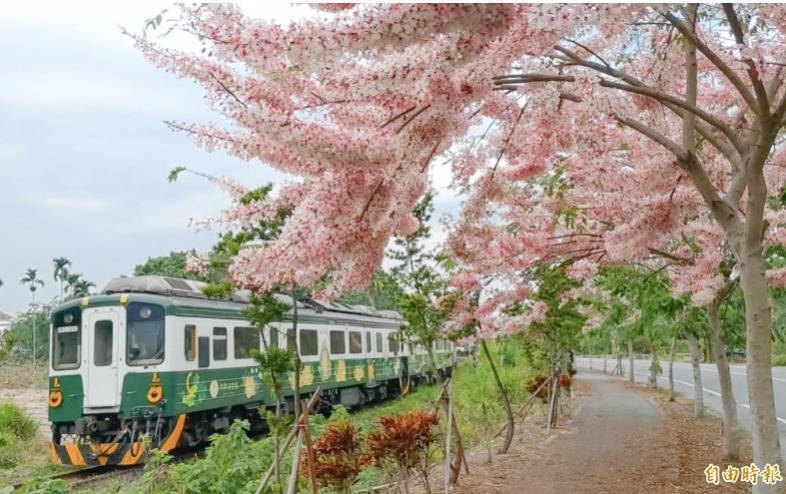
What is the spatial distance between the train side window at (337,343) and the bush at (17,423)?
6.29 meters

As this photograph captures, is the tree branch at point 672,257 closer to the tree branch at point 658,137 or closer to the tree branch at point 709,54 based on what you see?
the tree branch at point 658,137

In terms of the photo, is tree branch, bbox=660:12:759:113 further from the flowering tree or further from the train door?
the train door

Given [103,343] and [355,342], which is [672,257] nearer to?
[103,343]

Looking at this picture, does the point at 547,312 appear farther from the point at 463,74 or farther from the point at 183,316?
the point at 463,74

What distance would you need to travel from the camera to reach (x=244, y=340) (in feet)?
43.8

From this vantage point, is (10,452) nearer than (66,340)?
No

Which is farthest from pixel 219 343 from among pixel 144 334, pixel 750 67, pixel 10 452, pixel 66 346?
pixel 750 67

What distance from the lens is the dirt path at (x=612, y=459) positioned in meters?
8.17

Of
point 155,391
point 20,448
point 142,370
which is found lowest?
point 20,448

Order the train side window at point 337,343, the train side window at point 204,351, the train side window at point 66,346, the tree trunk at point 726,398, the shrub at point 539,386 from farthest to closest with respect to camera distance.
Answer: the train side window at point 337,343 → the shrub at point 539,386 → the train side window at point 204,351 → the train side window at point 66,346 → the tree trunk at point 726,398

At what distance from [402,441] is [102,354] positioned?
6961 mm

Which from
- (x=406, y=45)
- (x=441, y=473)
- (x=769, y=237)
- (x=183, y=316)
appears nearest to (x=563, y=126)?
(x=406, y=45)

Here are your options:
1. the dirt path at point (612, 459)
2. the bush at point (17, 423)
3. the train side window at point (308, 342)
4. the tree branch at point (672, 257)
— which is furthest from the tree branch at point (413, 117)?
the bush at point (17, 423)

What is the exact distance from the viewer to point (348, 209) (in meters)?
4.22
